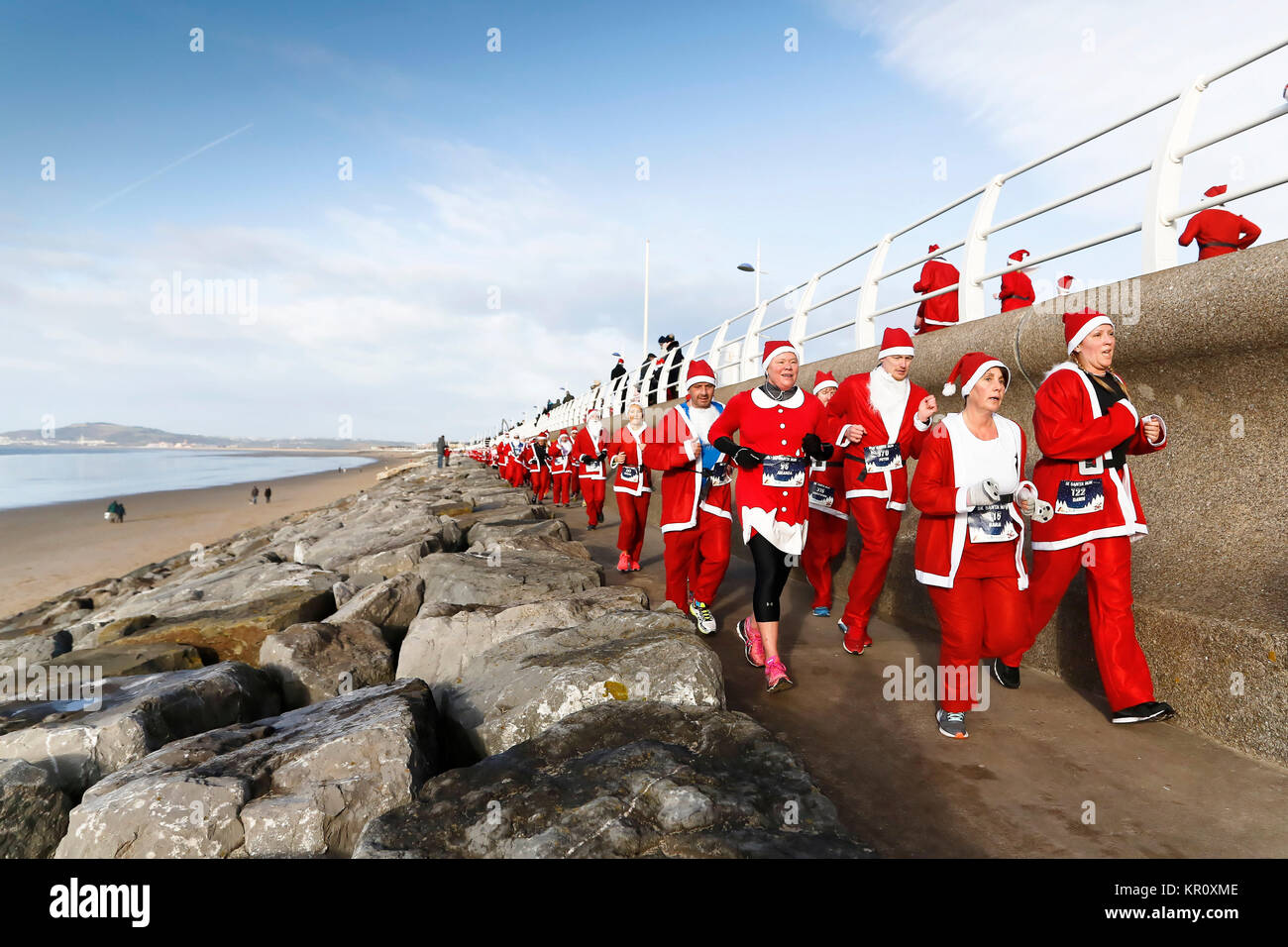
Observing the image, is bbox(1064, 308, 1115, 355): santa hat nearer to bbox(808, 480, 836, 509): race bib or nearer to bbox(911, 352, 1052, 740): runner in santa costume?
bbox(911, 352, 1052, 740): runner in santa costume

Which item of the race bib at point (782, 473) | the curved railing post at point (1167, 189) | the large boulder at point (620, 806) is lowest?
the large boulder at point (620, 806)

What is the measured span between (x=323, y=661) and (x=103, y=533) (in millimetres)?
24397

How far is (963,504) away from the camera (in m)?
3.69

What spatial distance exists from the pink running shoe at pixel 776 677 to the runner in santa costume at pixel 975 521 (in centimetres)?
83

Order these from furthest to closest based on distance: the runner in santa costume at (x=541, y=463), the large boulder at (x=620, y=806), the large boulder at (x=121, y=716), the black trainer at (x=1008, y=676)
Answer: the runner in santa costume at (x=541, y=463) < the black trainer at (x=1008, y=676) < the large boulder at (x=121, y=716) < the large boulder at (x=620, y=806)

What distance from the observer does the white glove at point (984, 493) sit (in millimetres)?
3619

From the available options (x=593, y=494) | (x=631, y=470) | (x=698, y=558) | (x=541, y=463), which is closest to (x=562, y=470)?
(x=541, y=463)

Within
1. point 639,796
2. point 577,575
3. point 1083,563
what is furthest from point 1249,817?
point 577,575

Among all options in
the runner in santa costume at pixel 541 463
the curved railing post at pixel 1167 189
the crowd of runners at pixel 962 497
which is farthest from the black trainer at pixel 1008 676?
the runner in santa costume at pixel 541 463

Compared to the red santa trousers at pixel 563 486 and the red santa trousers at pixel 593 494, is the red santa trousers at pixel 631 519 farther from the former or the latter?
the red santa trousers at pixel 563 486

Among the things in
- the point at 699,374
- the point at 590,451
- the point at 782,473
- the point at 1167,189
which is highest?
the point at 1167,189

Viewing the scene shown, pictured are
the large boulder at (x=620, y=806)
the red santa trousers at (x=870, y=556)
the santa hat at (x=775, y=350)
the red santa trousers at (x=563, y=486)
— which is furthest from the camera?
the red santa trousers at (x=563, y=486)

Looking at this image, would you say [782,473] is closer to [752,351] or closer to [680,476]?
[680,476]
